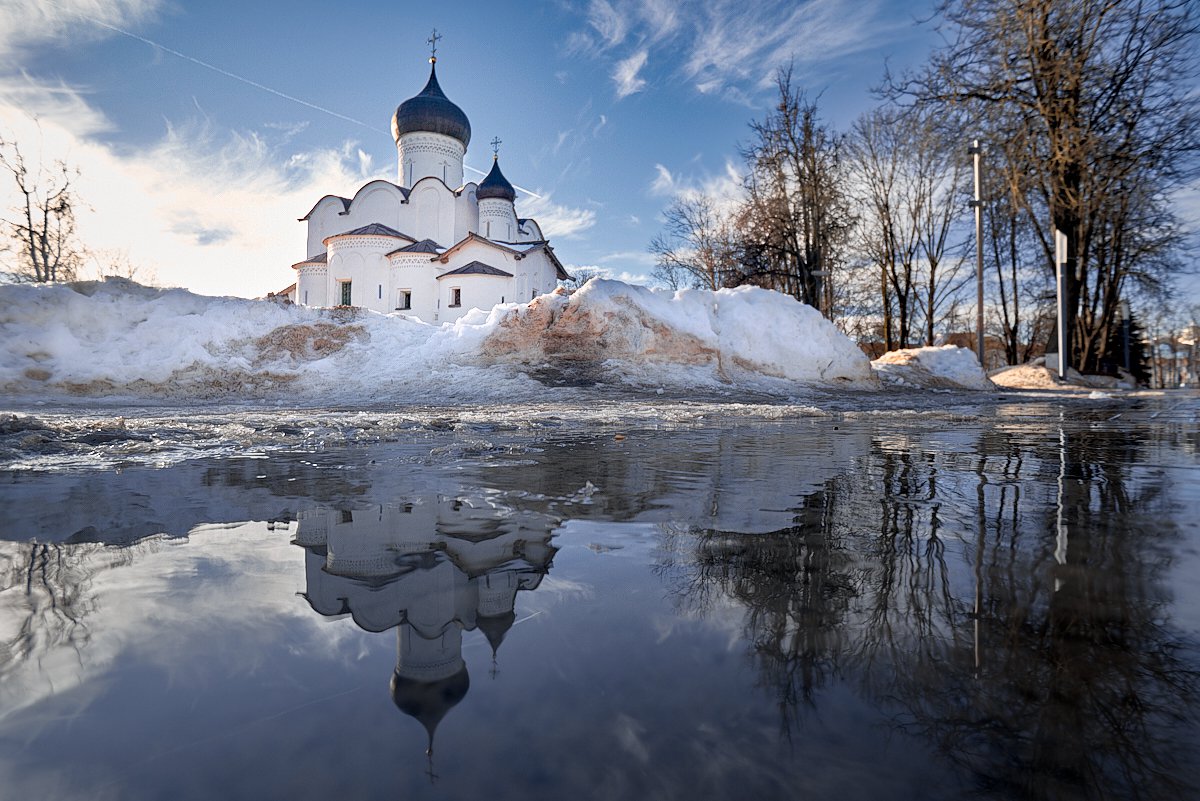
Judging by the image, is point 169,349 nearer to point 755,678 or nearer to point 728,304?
point 728,304

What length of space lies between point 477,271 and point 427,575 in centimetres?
3043

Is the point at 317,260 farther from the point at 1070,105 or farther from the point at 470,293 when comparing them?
the point at 1070,105

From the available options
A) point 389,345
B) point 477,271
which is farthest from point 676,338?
point 477,271

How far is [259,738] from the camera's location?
740 mm

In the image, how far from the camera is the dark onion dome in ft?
115

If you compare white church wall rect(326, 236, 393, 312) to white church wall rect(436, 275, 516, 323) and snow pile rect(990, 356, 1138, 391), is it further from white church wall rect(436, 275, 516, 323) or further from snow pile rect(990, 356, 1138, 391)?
snow pile rect(990, 356, 1138, 391)

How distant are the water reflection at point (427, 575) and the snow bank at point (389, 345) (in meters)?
8.48

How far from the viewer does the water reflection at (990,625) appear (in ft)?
2.35

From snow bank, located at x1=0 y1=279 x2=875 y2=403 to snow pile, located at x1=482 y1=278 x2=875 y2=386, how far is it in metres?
0.03

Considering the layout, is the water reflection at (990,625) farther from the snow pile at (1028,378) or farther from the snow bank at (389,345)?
the snow pile at (1028,378)

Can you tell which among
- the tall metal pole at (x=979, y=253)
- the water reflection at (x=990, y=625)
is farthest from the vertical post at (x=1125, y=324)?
the water reflection at (x=990, y=625)

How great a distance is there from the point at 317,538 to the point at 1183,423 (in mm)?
7734

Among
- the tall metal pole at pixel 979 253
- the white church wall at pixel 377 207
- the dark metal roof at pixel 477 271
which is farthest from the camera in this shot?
the white church wall at pixel 377 207

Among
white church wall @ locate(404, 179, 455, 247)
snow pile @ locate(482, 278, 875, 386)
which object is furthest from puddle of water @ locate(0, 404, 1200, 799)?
white church wall @ locate(404, 179, 455, 247)
